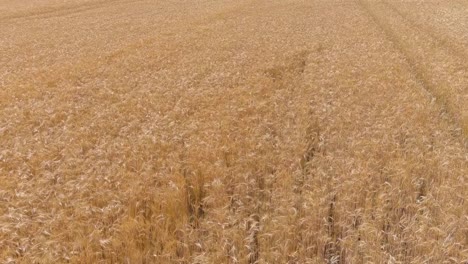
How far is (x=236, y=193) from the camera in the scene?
15.9 ft

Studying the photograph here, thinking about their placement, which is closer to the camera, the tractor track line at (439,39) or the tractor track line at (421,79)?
the tractor track line at (421,79)

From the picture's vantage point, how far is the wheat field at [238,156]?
12.8ft

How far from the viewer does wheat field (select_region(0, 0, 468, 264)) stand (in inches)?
153

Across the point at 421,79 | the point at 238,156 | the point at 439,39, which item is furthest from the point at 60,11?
the point at 238,156

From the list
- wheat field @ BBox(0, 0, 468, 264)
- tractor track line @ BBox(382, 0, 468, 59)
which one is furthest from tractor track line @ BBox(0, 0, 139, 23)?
tractor track line @ BBox(382, 0, 468, 59)

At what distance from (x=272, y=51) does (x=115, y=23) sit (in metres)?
14.1

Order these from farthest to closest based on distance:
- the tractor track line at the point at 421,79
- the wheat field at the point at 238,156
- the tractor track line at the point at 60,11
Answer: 1. the tractor track line at the point at 60,11
2. the tractor track line at the point at 421,79
3. the wheat field at the point at 238,156

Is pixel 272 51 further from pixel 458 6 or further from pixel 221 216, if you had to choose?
pixel 458 6

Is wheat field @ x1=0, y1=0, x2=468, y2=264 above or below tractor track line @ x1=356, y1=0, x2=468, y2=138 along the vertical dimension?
above

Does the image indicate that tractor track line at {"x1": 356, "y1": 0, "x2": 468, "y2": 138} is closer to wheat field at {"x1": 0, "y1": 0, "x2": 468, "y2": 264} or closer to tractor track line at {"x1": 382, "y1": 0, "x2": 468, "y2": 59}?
wheat field at {"x1": 0, "y1": 0, "x2": 468, "y2": 264}

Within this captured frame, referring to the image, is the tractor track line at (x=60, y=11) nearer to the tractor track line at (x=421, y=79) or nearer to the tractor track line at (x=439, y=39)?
the tractor track line at (x=421, y=79)

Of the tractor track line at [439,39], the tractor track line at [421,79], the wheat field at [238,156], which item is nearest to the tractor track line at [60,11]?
the wheat field at [238,156]

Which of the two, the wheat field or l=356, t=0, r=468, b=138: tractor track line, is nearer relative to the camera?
the wheat field

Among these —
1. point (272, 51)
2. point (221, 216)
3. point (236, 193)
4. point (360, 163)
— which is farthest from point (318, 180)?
point (272, 51)
